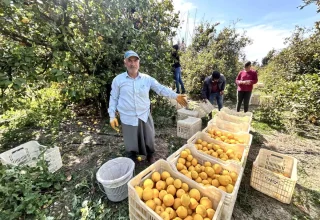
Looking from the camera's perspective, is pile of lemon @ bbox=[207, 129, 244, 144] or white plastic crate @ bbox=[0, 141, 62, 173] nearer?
white plastic crate @ bbox=[0, 141, 62, 173]

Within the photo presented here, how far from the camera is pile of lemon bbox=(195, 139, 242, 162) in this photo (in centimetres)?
215

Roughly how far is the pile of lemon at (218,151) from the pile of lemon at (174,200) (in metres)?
0.79

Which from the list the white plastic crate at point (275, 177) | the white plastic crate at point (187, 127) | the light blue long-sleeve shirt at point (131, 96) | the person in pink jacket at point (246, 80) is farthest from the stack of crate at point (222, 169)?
the person in pink jacket at point (246, 80)

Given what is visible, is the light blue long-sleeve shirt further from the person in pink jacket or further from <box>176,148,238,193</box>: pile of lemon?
the person in pink jacket

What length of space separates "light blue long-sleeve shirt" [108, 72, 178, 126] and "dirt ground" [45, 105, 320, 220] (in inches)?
37.1

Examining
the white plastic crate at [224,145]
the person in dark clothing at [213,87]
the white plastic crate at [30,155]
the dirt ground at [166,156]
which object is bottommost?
the dirt ground at [166,156]

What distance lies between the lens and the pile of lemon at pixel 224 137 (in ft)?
8.39

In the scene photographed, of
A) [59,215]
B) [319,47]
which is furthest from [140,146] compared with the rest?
[319,47]

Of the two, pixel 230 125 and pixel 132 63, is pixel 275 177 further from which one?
pixel 132 63

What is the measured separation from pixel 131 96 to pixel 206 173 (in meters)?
1.35

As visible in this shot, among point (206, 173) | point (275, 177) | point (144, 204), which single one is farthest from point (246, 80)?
point (144, 204)

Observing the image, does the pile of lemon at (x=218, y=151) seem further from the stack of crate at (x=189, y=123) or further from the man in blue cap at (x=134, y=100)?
the stack of crate at (x=189, y=123)

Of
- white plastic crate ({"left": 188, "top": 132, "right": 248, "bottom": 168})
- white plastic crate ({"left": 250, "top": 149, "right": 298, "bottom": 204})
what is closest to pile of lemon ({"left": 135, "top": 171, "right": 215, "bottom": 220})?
white plastic crate ({"left": 188, "top": 132, "right": 248, "bottom": 168})

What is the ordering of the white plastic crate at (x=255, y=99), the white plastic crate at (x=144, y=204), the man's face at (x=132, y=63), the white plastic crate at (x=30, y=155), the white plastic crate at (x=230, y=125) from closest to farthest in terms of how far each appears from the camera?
the white plastic crate at (x=144, y=204)
the man's face at (x=132, y=63)
the white plastic crate at (x=30, y=155)
the white plastic crate at (x=230, y=125)
the white plastic crate at (x=255, y=99)
